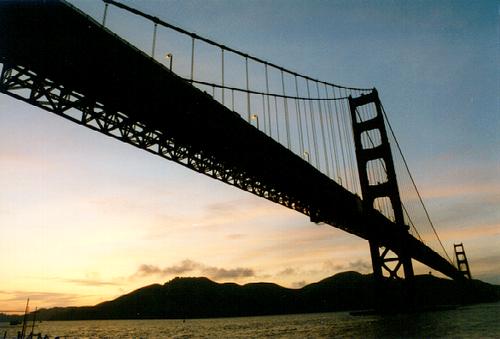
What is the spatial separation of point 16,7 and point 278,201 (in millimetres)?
19192

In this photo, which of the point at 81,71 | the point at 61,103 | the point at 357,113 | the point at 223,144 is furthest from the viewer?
the point at 357,113

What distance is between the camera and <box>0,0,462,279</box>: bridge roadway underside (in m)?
10.2

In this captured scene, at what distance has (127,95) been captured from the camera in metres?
13.3

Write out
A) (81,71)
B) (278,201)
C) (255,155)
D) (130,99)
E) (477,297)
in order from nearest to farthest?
(81,71)
(130,99)
(255,155)
(278,201)
(477,297)

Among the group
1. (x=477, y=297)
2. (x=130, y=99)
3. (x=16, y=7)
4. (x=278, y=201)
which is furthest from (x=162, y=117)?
(x=477, y=297)

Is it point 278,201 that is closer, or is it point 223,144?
point 223,144

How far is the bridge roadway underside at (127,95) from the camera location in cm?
1016

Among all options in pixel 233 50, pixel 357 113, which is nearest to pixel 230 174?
pixel 233 50

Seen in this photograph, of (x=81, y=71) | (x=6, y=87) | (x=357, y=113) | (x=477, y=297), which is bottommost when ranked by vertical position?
(x=477, y=297)

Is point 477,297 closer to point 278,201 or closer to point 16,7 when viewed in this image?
point 278,201

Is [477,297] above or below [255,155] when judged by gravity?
below

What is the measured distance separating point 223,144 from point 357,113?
82.5ft

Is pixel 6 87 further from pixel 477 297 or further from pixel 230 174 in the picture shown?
pixel 477 297

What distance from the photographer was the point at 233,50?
2194 cm
